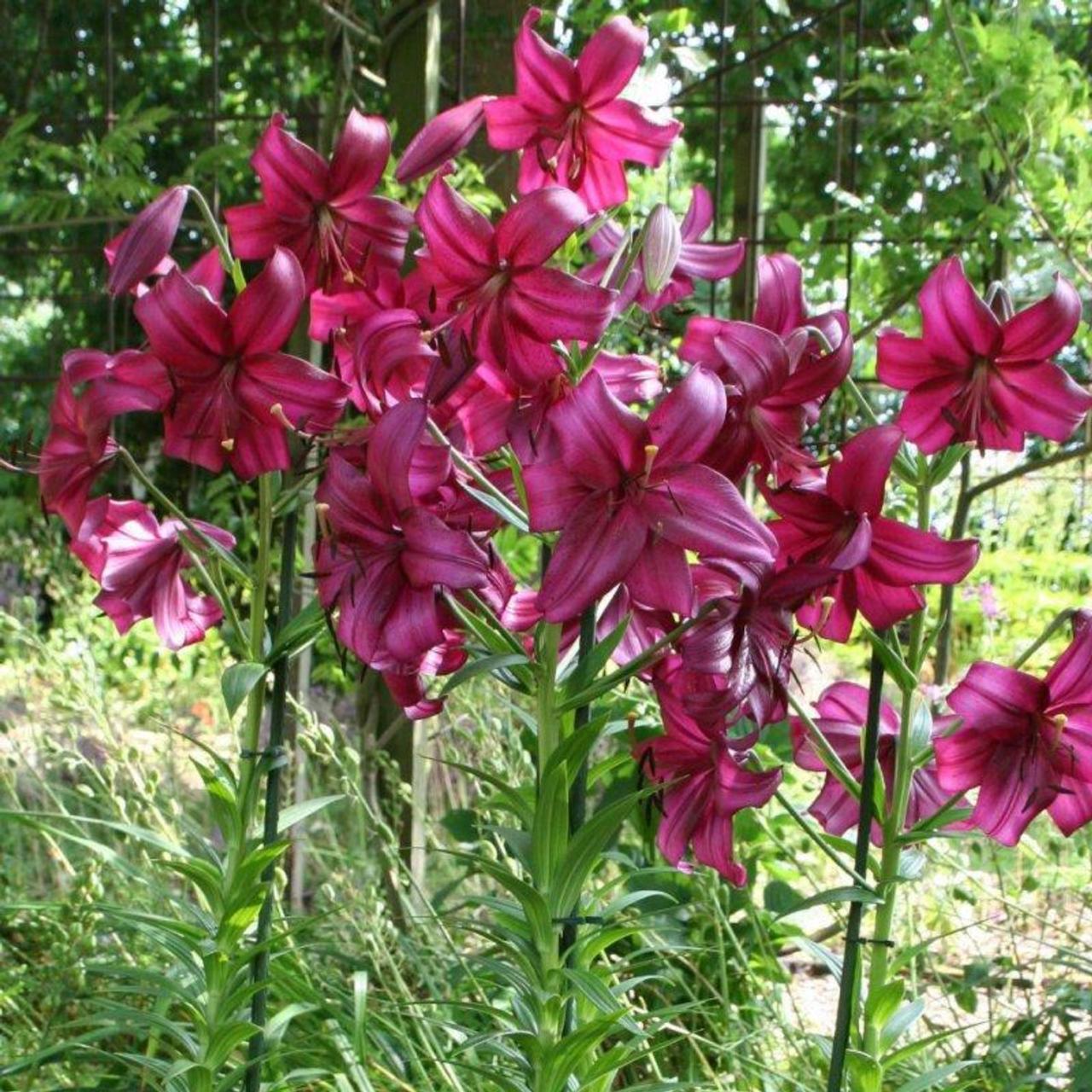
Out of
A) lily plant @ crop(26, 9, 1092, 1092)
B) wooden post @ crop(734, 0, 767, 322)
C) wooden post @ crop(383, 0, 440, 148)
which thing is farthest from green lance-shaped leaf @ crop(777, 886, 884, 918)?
wooden post @ crop(734, 0, 767, 322)

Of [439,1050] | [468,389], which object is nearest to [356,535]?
[468,389]

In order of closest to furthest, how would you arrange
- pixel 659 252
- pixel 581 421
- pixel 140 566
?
1. pixel 581 421
2. pixel 659 252
3. pixel 140 566

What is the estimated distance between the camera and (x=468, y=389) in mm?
1181

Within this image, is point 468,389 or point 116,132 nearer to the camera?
point 468,389

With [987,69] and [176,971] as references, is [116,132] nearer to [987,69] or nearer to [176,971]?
[987,69]

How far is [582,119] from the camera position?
1.21m

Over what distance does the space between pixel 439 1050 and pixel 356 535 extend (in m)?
0.83

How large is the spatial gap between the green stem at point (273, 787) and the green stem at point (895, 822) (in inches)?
20.2

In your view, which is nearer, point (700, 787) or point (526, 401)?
point (526, 401)

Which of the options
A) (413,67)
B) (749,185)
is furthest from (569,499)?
(749,185)

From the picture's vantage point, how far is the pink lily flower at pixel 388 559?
1.05 m

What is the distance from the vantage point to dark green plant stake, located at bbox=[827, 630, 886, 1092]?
4.02 ft

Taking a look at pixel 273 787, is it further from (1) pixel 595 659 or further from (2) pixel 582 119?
(2) pixel 582 119

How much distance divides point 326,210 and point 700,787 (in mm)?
553
